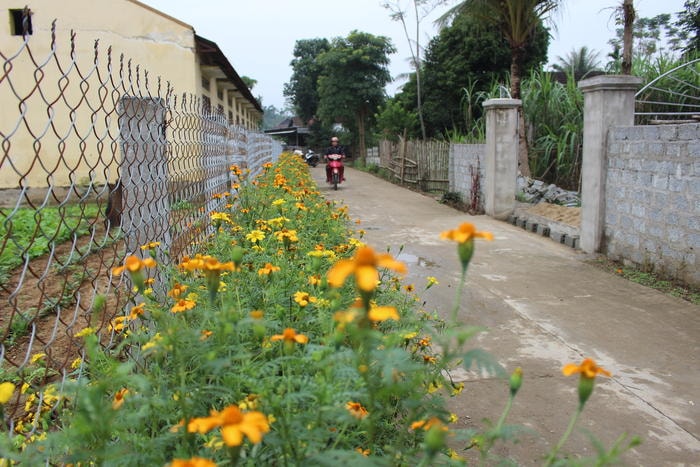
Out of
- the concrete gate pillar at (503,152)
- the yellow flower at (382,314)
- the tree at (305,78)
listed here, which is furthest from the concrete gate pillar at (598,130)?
the tree at (305,78)

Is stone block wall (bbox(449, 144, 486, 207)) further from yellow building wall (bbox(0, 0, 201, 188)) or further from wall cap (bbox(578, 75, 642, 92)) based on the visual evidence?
yellow building wall (bbox(0, 0, 201, 188))

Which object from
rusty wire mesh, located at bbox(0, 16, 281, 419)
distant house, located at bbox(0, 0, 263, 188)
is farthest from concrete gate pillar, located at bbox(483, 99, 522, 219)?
distant house, located at bbox(0, 0, 263, 188)

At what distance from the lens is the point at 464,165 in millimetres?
10875

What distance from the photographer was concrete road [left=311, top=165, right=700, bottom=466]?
2572 millimetres

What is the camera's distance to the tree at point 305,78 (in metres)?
42.2

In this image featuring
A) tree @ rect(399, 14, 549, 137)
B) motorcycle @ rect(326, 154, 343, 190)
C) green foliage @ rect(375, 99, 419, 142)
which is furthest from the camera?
green foliage @ rect(375, 99, 419, 142)

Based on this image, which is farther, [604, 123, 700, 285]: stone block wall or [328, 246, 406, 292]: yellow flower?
[604, 123, 700, 285]: stone block wall

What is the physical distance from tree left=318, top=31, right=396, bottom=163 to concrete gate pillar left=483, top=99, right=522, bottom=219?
19.4 metres

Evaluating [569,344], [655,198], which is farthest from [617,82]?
[569,344]

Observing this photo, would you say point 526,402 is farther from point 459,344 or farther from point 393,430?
point 459,344

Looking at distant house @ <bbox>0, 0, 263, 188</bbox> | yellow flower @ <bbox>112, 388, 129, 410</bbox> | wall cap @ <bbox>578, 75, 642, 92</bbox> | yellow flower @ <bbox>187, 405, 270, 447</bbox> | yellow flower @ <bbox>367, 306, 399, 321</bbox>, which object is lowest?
yellow flower @ <bbox>112, 388, 129, 410</bbox>

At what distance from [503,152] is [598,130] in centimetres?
287

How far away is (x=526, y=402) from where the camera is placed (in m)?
2.87

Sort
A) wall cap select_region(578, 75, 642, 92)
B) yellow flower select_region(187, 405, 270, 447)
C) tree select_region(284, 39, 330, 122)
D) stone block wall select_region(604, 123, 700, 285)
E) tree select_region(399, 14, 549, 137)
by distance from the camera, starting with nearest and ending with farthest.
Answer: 1. yellow flower select_region(187, 405, 270, 447)
2. stone block wall select_region(604, 123, 700, 285)
3. wall cap select_region(578, 75, 642, 92)
4. tree select_region(399, 14, 549, 137)
5. tree select_region(284, 39, 330, 122)
